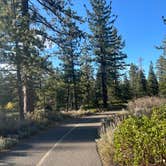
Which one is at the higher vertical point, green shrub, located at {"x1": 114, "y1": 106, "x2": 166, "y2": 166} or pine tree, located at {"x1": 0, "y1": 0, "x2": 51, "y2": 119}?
pine tree, located at {"x1": 0, "y1": 0, "x2": 51, "y2": 119}

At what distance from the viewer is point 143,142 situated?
28.1ft

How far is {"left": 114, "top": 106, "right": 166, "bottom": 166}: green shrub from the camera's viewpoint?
815 centimetres

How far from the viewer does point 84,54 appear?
8150 centimetres

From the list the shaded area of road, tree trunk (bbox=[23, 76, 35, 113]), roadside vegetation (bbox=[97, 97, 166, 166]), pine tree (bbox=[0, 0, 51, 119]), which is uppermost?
pine tree (bbox=[0, 0, 51, 119])

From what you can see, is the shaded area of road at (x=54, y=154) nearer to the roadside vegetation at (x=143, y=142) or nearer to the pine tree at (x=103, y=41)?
the roadside vegetation at (x=143, y=142)

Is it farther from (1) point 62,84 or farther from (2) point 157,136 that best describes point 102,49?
(2) point 157,136

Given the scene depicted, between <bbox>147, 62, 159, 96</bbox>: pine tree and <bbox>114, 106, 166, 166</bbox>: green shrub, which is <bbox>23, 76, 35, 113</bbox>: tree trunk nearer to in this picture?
<bbox>114, 106, 166, 166</bbox>: green shrub

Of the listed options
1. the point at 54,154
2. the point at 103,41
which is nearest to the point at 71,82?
the point at 103,41

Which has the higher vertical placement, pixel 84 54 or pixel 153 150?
pixel 84 54

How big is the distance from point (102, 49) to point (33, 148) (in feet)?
200

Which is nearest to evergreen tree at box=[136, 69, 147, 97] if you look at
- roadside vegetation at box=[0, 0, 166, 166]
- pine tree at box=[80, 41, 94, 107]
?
roadside vegetation at box=[0, 0, 166, 166]

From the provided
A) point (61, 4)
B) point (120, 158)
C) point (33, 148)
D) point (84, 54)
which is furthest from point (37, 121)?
point (84, 54)

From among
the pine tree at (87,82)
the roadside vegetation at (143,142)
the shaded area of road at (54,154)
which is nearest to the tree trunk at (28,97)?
the shaded area of road at (54,154)

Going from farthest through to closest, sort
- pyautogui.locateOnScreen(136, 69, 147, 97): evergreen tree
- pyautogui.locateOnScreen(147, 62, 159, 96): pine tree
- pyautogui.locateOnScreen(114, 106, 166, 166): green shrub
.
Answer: pyautogui.locateOnScreen(147, 62, 159, 96): pine tree < pyautogui.locateOnScreen(136, 69, 147, 97): evergreen tree < pyautogui.locateOnScreen(114, 106, 166, 166): green shrub
